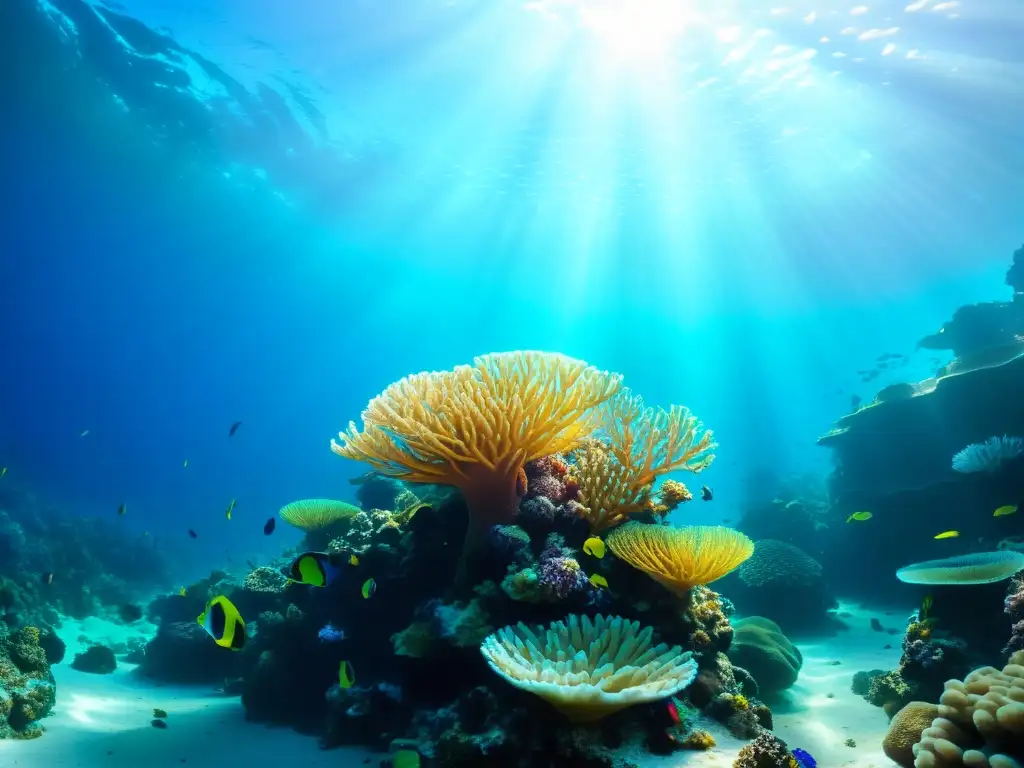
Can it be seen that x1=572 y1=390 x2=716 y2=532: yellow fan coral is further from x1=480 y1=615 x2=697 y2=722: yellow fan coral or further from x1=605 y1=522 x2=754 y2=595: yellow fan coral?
x1=480 y1=615 x2=697 y2=722: yellow fan coral

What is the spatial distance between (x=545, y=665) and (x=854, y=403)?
1945 centimetres

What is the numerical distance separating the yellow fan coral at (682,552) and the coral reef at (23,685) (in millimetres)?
6559

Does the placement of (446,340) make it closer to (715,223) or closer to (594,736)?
(715,223)

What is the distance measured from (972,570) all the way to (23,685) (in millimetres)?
10624

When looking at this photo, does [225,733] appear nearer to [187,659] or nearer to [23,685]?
[23,685]

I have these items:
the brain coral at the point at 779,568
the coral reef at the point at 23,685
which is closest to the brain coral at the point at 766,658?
the brain coral at the point at 779,568

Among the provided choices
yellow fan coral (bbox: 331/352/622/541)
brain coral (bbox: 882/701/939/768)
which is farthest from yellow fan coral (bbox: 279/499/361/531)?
brain coral (bbox: 882/701/939/768)

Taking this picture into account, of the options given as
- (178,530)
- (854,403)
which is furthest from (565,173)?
(178,530)

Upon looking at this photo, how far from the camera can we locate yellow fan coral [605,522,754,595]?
168 inches

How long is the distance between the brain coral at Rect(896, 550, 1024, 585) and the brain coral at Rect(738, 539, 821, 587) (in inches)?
237

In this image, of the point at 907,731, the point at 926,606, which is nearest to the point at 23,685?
the point at 907,731

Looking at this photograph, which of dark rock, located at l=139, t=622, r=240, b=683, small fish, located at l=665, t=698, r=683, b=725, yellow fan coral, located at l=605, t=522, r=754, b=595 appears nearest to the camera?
small fish, located at l=665, t=698, r=683, b=725

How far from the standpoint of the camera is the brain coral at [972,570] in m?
5.09

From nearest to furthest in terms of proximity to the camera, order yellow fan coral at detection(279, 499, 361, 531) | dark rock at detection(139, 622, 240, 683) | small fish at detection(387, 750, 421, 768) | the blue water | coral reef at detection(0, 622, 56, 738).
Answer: small fish at detection(387, 750, 421, 768) → coral reef at detection(0, 622, 56, 738) → yellow fan coral at detection(279, 499, 361, 531) → dark rock at detection(139, 622, 240, 683) → the blue water
